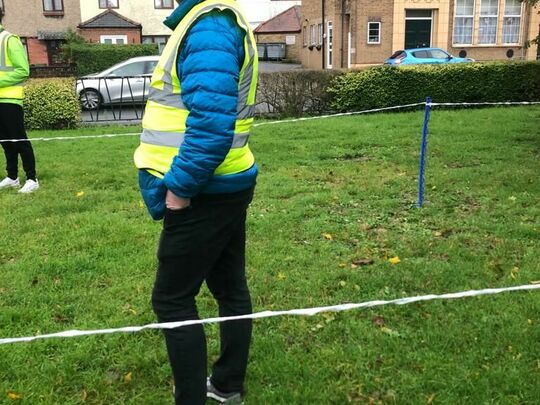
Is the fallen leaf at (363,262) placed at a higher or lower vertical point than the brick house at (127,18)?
lower

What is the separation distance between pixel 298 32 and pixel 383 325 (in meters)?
43.1

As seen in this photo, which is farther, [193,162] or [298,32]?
[298,32]

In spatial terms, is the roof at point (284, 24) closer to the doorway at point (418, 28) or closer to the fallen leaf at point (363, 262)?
the doorway at point (418, 28)

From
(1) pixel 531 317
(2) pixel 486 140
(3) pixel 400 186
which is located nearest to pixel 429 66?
(2) pixel 486 140

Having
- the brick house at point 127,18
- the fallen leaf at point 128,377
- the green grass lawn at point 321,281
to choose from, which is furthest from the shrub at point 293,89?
the brick house at point 127,18

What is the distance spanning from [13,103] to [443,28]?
24.5m

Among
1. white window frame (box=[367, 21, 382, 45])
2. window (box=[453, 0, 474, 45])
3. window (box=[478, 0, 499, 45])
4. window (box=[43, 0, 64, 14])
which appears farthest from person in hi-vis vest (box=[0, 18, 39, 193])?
window (box=[43, 0, 64, 14])

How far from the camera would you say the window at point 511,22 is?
2780cm

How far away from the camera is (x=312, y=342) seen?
11.4ft

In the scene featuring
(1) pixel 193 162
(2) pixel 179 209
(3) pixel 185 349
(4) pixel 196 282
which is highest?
(1) pixel 193 162

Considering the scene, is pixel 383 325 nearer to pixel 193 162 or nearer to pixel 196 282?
pixel 196 282

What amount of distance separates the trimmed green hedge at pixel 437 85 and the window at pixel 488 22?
15.1 metres

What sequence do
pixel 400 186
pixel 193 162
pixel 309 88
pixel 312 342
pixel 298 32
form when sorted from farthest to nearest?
pixel 298 32 < pixel 309 88 < pixel 400 186 < pixel 312 342 < pixel 193 162

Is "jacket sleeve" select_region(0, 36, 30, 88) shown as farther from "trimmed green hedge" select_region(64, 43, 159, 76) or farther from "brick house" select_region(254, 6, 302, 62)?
"brick house" select_region(254, 6, 302, 62)
